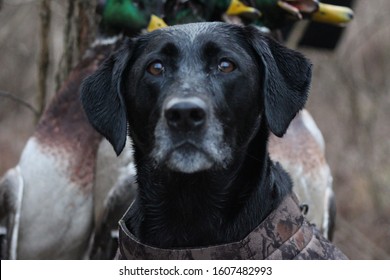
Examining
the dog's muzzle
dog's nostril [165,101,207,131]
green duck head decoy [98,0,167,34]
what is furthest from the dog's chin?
green duck head decoy [98,0,167,34]

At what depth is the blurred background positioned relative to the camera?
334 inches

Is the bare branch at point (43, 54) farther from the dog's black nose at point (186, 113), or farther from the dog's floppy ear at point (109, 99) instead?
the dog's black nose at point (186, 113)

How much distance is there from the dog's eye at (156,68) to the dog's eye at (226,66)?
23 cm

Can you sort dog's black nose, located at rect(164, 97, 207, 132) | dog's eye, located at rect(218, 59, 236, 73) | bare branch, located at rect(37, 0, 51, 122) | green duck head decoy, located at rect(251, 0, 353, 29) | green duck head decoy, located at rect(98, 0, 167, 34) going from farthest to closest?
bare branch, located at rect(37, 0, 51, 122)
green duck head decoy, located at rect(251, 0, 353, 29)
green duck head decoy, located at rect(98, 0, 167, 34)
dog's eye, located at rect(218, 59, 236, 73)
dog's black nose, located at rect(164, 97, 207, 132)

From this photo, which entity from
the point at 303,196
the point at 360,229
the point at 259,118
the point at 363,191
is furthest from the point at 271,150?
the point at 363,191

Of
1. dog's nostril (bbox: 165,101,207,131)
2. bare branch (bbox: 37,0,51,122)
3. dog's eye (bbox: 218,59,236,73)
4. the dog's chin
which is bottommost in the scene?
bare branch (bbox: 37,0,51,122)

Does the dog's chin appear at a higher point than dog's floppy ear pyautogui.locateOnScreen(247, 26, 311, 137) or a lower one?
lower

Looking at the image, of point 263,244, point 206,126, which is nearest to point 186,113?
point 206,126

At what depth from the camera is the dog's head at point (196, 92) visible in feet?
11.0

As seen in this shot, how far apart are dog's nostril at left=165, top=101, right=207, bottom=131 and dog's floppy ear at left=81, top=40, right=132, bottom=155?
409 millimetres

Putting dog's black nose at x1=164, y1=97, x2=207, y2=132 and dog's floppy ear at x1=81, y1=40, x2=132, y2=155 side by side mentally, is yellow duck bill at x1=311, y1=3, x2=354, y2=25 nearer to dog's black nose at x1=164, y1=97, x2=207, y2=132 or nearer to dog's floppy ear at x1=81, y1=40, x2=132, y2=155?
dog's floppy ear at x1=81, y1=40, x2=132, y2=155

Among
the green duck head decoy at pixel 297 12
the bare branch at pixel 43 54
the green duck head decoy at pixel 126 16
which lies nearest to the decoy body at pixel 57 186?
the green duck head decoy at pixel 126 16
